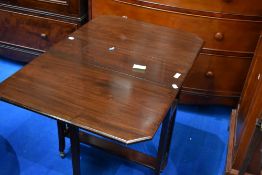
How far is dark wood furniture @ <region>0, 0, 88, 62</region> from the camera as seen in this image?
7.66ft

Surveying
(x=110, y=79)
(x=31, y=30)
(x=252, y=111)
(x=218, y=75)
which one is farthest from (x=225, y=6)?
(x=31, y=30)

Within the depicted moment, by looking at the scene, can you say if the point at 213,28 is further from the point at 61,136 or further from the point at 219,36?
the point at 61,136

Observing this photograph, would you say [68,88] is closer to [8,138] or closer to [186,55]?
[186,55]

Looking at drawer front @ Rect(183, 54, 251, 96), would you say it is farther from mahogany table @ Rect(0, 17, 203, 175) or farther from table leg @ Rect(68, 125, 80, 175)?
table leg @ Rect(68, 125, 80, 175)

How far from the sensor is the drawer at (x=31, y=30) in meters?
2.42

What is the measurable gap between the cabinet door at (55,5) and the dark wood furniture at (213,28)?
126 mm

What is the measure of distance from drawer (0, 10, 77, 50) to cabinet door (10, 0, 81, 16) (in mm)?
85

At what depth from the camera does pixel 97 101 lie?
3.98 feet

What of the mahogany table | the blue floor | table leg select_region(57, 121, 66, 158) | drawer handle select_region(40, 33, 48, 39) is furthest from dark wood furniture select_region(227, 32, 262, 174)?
drawer handle select_region(40, 33, 48, 39)

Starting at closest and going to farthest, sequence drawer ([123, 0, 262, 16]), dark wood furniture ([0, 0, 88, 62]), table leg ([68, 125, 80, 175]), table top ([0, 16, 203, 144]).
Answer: table top ([0, 16, 203, 144]) → table leg ([68, 125, 80, 175]) → drawer ([123, 0, 262, 16]) → dark wood furniture ([0, 0, 88, 62])

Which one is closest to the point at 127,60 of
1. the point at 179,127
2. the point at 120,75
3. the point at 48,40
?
the point at 120,75

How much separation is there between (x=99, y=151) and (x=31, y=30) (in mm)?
1151

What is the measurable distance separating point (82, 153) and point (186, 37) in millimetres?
972

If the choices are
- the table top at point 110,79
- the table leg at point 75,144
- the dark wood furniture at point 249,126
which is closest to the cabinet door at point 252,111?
the dark wood furniture at point 249,126
